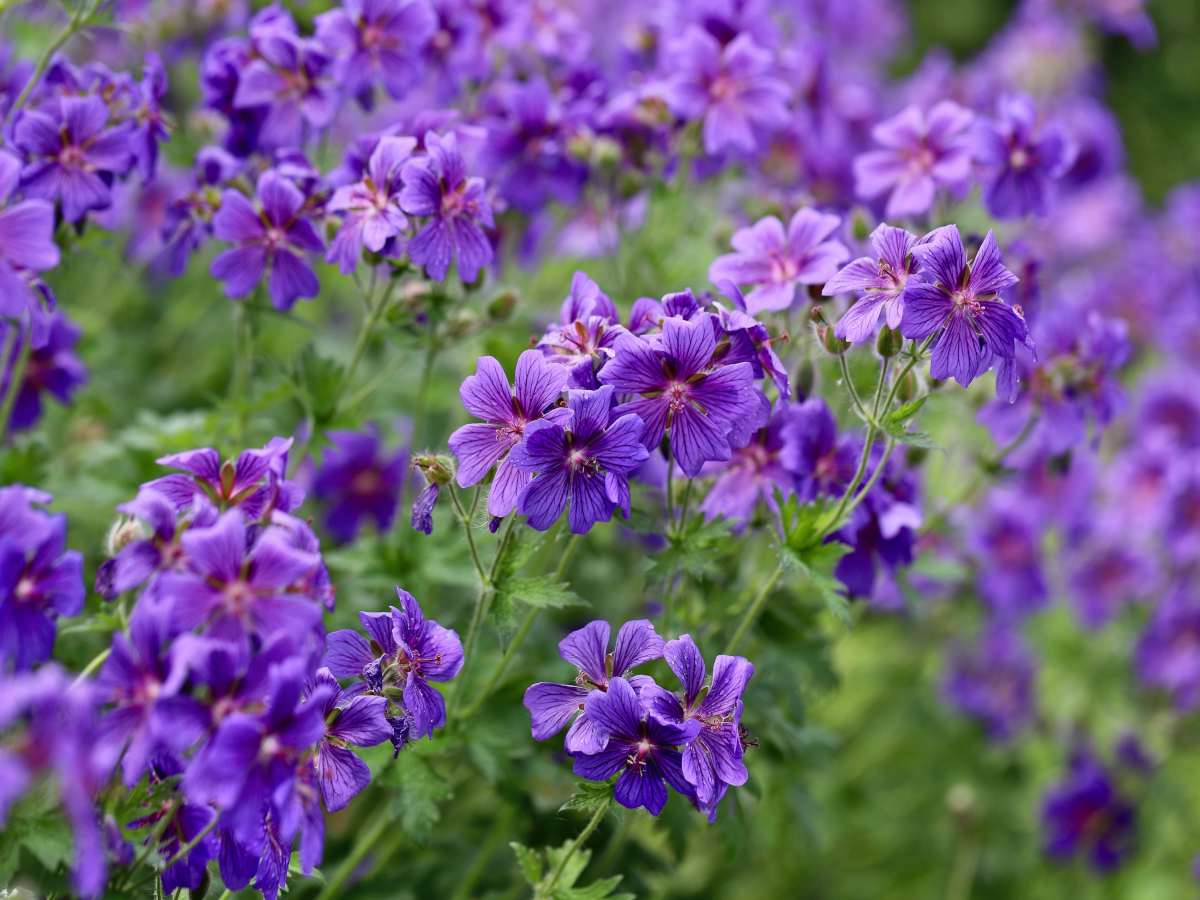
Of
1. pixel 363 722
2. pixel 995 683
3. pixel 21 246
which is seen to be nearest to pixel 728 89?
pixel 21 246

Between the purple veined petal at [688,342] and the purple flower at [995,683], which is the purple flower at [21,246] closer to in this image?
the purple veined petal at [688,342]

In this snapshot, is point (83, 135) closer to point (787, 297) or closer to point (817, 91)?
point (787, 297)

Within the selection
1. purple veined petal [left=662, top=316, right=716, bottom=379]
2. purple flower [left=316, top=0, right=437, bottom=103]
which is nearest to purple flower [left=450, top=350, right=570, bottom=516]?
purple veined petal [left=662, top=316, right=716, bottom=379]

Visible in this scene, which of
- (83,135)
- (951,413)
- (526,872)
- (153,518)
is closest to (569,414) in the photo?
(153,518)

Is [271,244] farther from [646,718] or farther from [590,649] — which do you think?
[646,718]

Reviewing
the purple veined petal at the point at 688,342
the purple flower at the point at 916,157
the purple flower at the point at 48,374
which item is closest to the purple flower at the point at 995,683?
the purple flower at the point at 916,157
